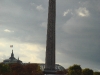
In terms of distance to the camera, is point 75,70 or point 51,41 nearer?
point 51,41

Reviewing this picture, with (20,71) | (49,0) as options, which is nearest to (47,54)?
(49,0)

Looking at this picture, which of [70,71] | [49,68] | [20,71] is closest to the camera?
[49,68]

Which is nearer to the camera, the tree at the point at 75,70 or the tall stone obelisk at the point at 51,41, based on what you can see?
the tall stone obelisk at the point at 51,41

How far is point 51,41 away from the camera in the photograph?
46.0 m

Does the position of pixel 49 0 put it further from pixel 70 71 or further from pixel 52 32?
pixel 70 71

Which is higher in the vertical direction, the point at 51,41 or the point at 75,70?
the point at 51,41

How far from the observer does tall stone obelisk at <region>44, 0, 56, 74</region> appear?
45625 millimetres

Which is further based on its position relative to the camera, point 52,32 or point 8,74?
point 8,74

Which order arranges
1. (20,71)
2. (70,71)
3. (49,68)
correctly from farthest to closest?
(20,71), (70,71), (49,68)

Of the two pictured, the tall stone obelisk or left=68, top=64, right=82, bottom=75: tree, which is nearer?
the tall stone obelisk

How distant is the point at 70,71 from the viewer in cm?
6419

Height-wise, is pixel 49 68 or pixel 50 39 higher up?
pixel 50 39

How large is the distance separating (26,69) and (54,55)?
41355mm

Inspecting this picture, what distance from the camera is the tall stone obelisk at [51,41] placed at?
45.6m
